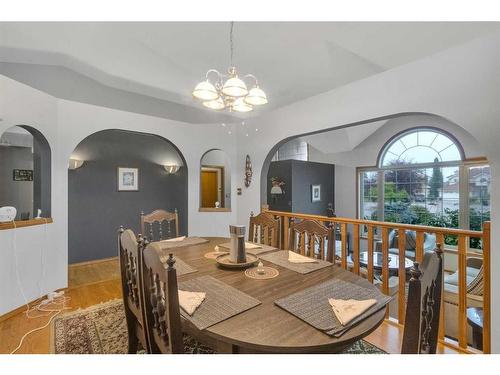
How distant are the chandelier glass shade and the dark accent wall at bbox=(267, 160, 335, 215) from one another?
15.0ft

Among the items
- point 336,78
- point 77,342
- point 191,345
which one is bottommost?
point 77,342

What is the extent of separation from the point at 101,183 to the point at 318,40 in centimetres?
401

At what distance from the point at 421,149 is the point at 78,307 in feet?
21.6

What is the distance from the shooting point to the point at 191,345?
174 centimetres

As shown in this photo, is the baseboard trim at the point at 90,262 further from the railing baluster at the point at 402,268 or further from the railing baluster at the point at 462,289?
the railing baluster at the point at 462,289

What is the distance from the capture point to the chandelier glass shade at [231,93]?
166 cm

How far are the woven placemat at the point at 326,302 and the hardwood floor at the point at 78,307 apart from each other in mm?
1043

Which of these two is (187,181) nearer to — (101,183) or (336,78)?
(101,183)

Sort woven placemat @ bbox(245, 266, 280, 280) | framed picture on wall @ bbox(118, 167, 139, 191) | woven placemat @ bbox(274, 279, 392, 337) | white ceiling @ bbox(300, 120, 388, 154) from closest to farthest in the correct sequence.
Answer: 1. woven placemat @ bbox(274, 279, 392, 337)
2. woven placemat @ bbox(245, 266, 280, 280)
3. framed picture on wall @ bbox(118, 167, 139, 191)
4. white ceiling @ bbox(300, 120, 388, 154)

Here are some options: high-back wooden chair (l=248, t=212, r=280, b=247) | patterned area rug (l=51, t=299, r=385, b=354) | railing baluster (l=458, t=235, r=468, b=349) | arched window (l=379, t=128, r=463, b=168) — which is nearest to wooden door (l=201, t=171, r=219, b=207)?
high-back wooden chair (l=248, t=212, r=280, b=247)

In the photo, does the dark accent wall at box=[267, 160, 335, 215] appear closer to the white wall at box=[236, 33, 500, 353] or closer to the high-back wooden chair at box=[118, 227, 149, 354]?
the white wall at box=[236, 33, 500, 353]

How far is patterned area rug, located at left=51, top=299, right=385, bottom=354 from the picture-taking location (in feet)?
6.19
